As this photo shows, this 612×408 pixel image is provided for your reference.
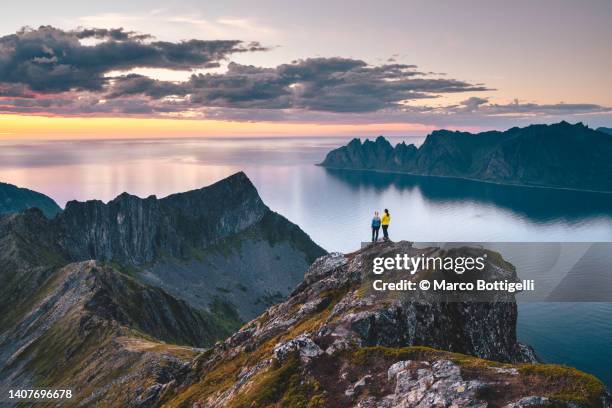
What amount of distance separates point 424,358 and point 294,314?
30.8 meters

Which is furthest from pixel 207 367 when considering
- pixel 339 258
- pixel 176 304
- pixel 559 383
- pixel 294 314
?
pixel 176 304

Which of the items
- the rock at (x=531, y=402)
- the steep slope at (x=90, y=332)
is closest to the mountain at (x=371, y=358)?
the rock at (x=531, y=402)

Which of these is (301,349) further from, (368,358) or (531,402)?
(531,402)

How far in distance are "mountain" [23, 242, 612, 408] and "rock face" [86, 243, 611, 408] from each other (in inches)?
4.4

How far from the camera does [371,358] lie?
1674 inches

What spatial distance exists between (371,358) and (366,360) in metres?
0.50

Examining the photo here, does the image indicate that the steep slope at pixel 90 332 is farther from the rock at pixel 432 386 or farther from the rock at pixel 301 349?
the rock at pixel 432 386

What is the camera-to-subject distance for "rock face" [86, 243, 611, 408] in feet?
108

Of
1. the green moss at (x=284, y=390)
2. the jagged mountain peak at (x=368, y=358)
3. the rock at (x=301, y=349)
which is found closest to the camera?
the jagged mountain peak at (x=368, y=358)

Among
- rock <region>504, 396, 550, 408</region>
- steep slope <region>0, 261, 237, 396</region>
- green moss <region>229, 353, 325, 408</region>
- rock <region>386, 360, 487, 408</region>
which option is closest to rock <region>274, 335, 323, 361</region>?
green moss <region>229, 353, 325, 408</region>

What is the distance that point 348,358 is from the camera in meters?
44.0

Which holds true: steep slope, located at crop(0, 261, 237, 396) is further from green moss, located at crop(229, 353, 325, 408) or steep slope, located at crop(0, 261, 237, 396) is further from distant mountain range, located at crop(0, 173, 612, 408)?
green moss, located at crop(229, 353, 325, 408)

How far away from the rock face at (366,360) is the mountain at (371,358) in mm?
112

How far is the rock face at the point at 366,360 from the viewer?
32812mm
